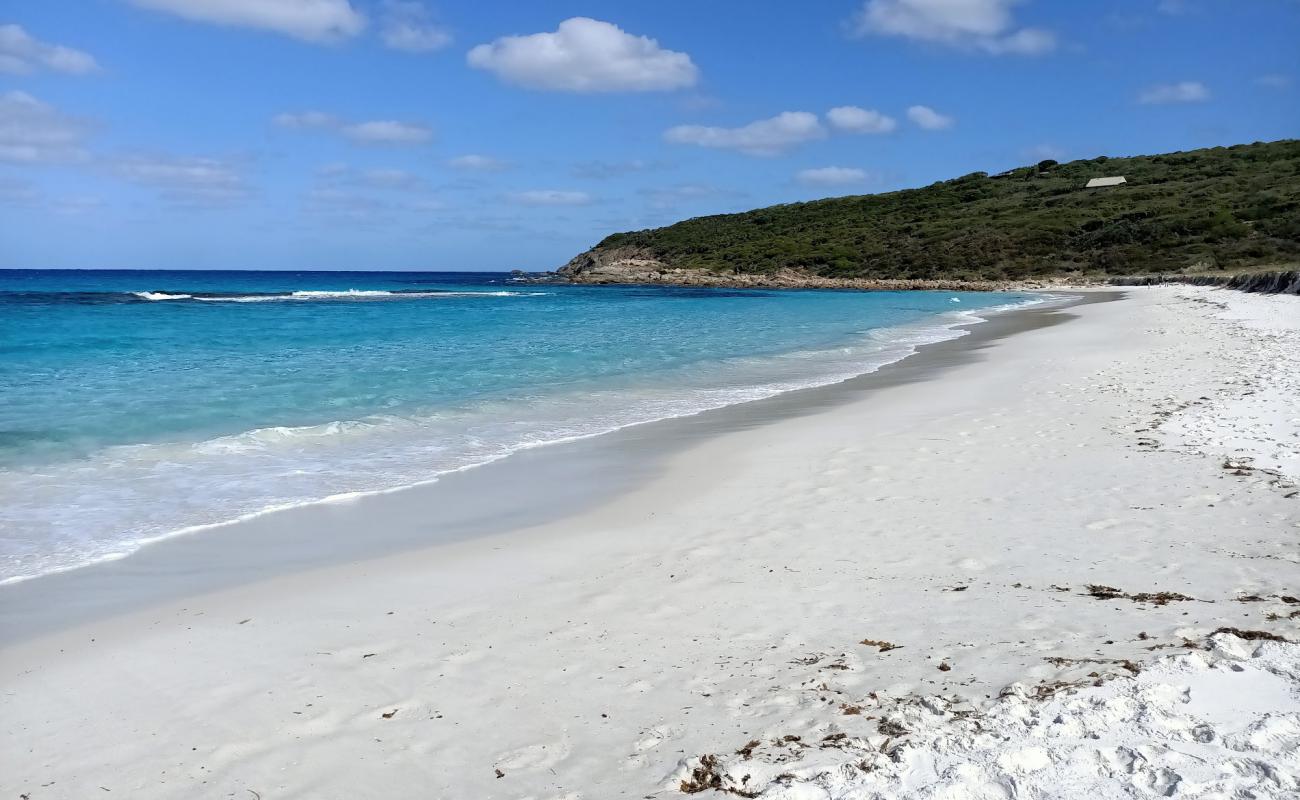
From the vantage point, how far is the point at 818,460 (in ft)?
27.6

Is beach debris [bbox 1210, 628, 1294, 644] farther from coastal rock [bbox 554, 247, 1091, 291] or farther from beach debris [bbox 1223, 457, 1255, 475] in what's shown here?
coastal rock [bbox 554, 247, 1091, 291]

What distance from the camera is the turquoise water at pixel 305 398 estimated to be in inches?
298

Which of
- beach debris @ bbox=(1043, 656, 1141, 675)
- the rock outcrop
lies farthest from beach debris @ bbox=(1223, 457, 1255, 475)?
the rock outcrop

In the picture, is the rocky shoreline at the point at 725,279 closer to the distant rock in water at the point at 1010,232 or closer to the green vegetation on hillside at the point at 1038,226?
the distant rock in water at the point at 1010,232

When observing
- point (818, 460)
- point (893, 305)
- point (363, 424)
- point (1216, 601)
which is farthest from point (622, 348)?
point (893, 305)

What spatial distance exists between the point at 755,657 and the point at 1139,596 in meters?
2.13

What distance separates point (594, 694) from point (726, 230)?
4031 inches

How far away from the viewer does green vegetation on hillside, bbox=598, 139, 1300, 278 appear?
190 ft

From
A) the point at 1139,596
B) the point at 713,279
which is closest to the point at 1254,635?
the point at 1139,596

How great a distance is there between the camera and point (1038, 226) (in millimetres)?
70750

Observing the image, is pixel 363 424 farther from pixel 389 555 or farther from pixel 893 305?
pixel 893 305

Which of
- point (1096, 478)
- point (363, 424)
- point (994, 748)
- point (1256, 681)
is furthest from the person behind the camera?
point (363, 424)

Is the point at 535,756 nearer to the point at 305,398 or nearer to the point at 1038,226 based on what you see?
the point at 305,398

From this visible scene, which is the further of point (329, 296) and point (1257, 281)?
point (329, 296)
